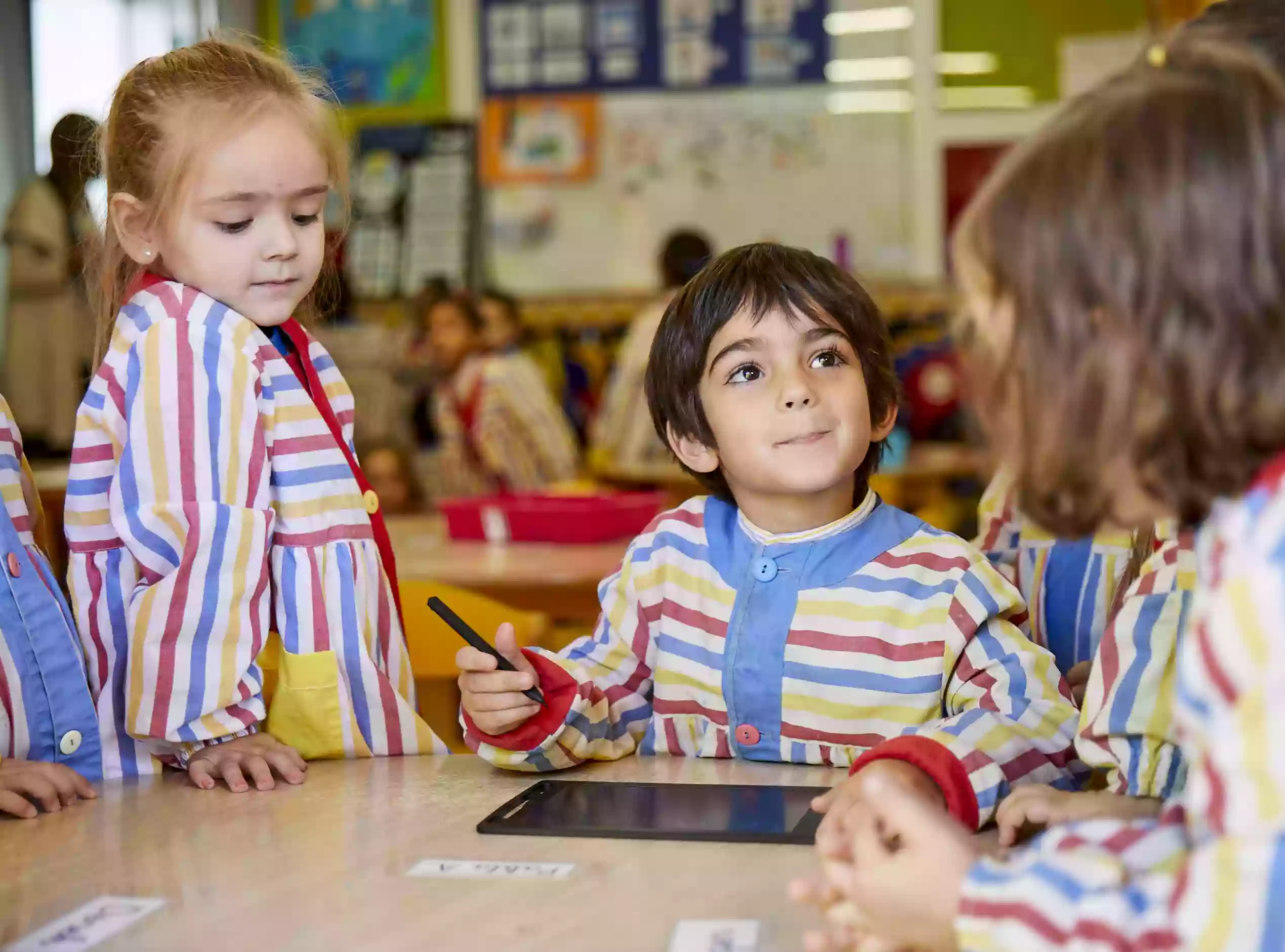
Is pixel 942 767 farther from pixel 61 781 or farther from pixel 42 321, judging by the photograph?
pixel 42 321

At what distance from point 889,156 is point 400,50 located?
2394 mm

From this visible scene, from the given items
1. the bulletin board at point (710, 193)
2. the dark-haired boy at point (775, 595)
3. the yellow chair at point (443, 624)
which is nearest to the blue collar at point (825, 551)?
the dark-haired boy at point (775, 595)

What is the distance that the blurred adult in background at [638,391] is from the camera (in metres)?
5.50

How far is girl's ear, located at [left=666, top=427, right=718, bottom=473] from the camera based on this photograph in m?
1.45

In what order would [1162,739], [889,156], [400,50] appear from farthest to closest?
[400,50] < [889,156] < [1162,739]

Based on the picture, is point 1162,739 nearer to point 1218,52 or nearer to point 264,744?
point 1218,52

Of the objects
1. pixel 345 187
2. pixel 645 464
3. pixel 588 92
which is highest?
pixel 588 92

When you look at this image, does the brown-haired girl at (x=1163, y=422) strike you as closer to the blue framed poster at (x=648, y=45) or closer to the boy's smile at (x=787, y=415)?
the boy's smile at (x=787, y=415)

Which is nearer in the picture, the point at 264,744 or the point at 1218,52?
the point at 1218,52

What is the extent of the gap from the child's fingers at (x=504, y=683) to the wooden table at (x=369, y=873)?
7 cm

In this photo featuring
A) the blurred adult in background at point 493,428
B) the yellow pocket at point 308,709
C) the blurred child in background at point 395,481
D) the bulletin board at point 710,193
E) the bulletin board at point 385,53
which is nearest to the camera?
the yellow pocket at point 308,709

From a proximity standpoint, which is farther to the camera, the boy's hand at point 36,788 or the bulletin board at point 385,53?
the bulletin board at point 385,53

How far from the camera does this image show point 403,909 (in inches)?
35.1

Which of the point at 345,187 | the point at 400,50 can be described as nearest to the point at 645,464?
the point at 400,50
